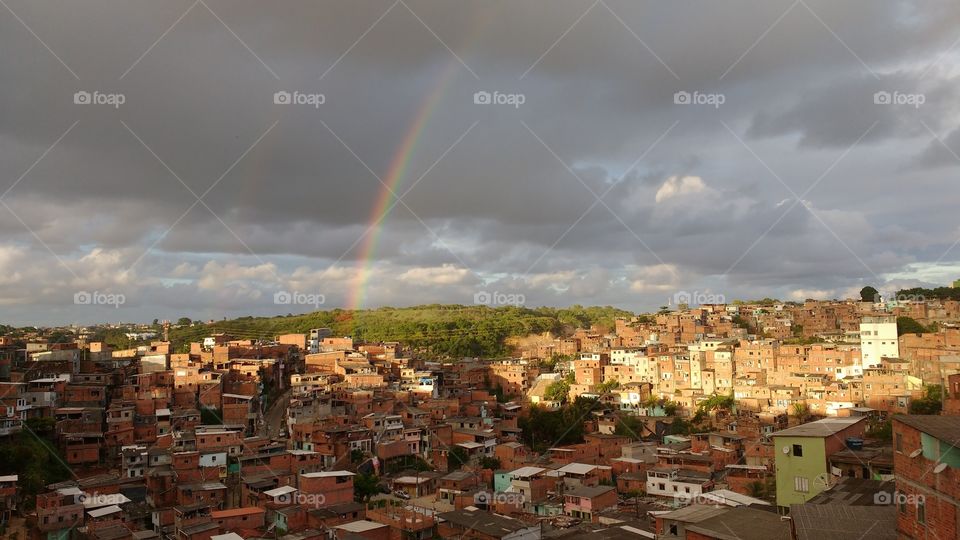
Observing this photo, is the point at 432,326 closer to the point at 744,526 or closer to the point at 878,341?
the point at 878,341

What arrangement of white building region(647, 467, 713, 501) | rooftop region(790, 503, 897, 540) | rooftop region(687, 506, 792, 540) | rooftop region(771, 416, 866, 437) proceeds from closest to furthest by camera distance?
rooftop region(790, 503, 897, 540) < rooftop region(687, 506, 792, 540) < rooftop region(771, 416, 866, 437) < white building region(647, 467, 713, 501)

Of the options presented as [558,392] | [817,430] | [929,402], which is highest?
[817,430]

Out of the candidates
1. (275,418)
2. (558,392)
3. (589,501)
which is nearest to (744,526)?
(589,501)

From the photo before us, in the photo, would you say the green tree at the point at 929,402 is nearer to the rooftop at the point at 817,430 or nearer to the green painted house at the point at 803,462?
the rooftop at the point at 817,430

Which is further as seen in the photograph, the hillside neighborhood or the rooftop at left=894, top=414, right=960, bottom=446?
the hillside neighborhood

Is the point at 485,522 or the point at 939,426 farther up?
the point at 939,426

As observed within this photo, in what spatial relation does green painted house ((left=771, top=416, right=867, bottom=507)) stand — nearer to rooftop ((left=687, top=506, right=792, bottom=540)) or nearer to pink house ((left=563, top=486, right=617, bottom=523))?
rooftop ((left=687, top=506, right=792, bottom=540))

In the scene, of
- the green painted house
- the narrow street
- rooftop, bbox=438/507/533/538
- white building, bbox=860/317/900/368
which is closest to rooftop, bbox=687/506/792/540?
the green painted house
